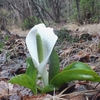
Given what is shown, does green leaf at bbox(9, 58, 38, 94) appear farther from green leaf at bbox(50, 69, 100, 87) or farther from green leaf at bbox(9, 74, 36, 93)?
green leaf at bbox(50, 69, 100, 87)

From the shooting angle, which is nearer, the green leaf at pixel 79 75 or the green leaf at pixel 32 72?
the green leaf at pixel 79 75

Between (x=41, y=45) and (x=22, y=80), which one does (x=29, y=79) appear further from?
(x=41, y=45)

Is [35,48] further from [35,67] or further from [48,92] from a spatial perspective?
[48,92]

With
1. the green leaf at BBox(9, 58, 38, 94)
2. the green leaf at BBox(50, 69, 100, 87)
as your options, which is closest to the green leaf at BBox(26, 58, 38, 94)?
the green leaf at BBox(9, 58, 38, 94)

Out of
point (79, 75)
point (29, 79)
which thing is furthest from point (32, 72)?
point (79, 75)

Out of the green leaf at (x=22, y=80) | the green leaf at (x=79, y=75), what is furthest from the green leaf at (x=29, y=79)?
the green leaf at (x=79, y=75)

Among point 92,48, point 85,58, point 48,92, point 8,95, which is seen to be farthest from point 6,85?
point 92,48

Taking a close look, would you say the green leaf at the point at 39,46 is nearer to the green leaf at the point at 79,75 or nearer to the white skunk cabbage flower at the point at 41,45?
the white skunk cabbage flower at the point at 41,45

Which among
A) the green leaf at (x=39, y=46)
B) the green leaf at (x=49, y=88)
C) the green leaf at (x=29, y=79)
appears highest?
the green leaf at (x=39, y=46)
